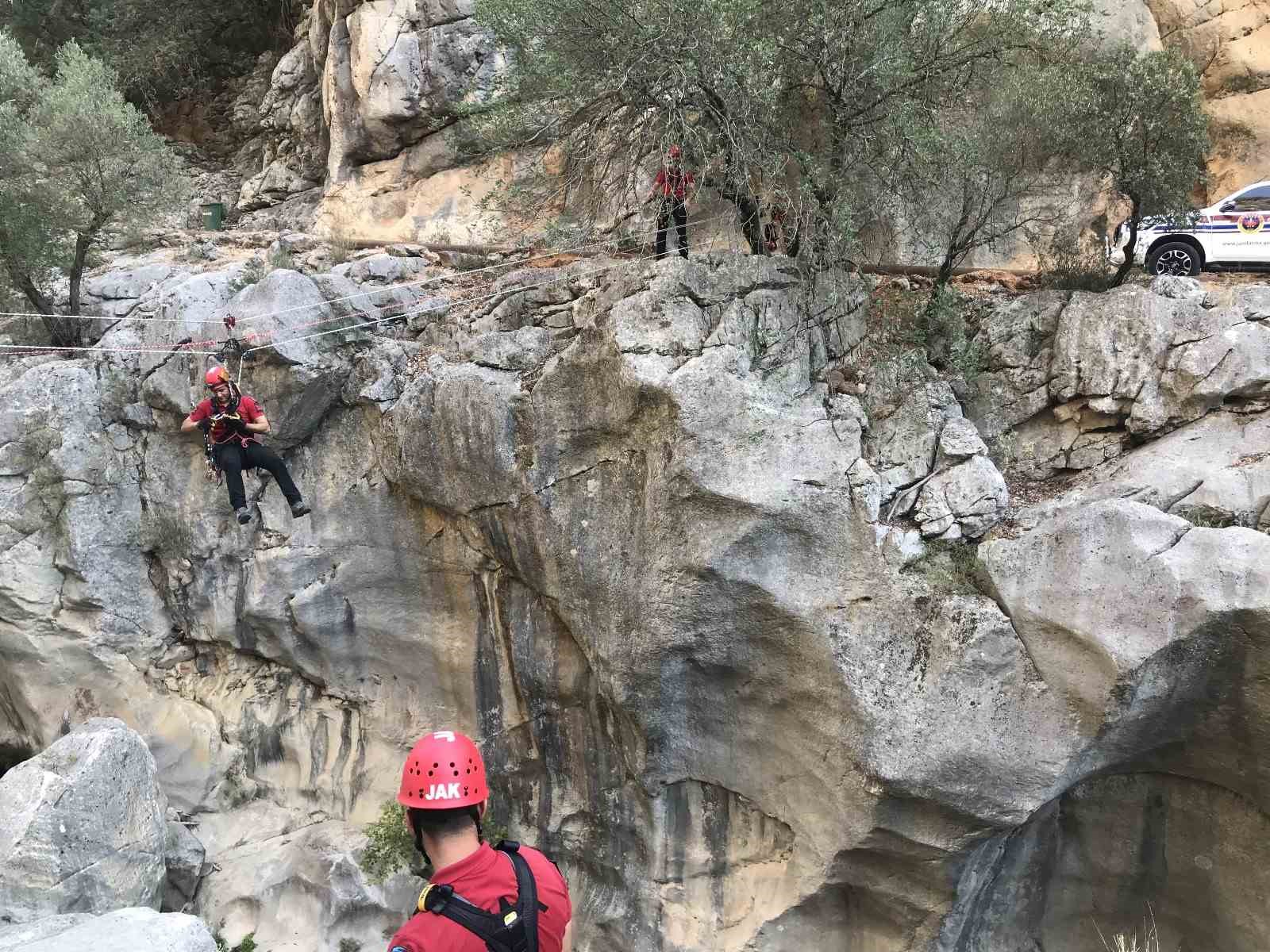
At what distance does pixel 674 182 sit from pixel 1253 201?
24.5ft

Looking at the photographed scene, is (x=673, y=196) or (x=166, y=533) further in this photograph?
(x=166, y=533)

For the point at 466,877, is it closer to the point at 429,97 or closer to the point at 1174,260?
the point at 1174,260

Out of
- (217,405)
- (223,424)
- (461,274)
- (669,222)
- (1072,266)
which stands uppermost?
(669,222)

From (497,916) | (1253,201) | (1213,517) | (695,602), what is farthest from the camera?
(1253,201)

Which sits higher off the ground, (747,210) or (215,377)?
(747,210)

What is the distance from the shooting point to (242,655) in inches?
480

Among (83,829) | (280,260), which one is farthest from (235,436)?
(280,260)

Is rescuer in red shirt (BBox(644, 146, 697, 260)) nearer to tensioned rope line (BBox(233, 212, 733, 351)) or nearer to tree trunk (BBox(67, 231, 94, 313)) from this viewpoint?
tensioned rope line (BBox(233, 212, 733, 351))

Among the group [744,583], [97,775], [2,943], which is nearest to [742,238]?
[744,583]

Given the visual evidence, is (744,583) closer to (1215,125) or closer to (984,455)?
(984,455)

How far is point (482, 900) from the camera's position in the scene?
3.25 meters

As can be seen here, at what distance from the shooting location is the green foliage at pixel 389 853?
1047cm

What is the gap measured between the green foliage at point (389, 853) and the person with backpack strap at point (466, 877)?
7.47 meters

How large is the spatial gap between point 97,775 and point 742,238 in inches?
355
